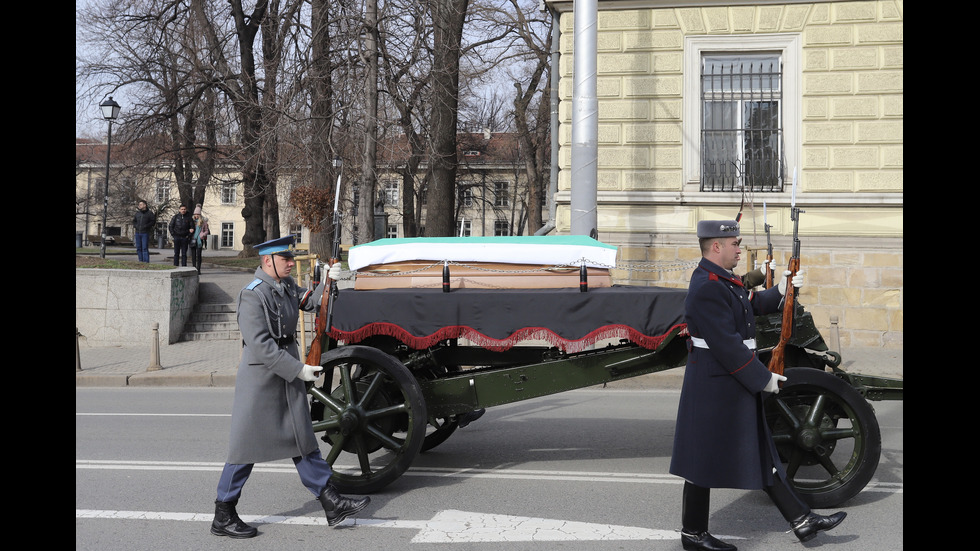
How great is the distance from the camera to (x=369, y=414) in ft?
19.6

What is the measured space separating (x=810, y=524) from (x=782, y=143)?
34.8 feet

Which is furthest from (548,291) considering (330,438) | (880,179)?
(880,179)

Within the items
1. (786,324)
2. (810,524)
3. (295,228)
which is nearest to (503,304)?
(786,324)

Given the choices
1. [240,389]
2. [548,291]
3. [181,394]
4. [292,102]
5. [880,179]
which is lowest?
[181,394]

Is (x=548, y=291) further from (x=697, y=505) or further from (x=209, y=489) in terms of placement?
(x=209, y=489)

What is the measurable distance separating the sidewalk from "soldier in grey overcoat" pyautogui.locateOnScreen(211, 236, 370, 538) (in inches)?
260

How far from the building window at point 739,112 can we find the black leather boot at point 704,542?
10.3 m

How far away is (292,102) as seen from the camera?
64.8 feet

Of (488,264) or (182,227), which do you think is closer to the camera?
(488,264)

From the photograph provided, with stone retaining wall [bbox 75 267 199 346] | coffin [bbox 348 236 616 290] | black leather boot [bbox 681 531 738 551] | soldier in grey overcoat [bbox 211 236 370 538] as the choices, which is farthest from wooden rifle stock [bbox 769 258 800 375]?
stone retaining wall [bbox 75 267 199 346]

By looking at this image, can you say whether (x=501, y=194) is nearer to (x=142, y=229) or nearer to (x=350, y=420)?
(x=142, y=229)

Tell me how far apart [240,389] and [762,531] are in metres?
3.15

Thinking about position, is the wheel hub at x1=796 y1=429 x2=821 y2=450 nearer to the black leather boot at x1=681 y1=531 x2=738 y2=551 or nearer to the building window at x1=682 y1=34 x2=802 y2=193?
the black leather boot at x1=681 y1=531 x2=738 y2=551

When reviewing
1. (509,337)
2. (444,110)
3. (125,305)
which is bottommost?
(125,305)
